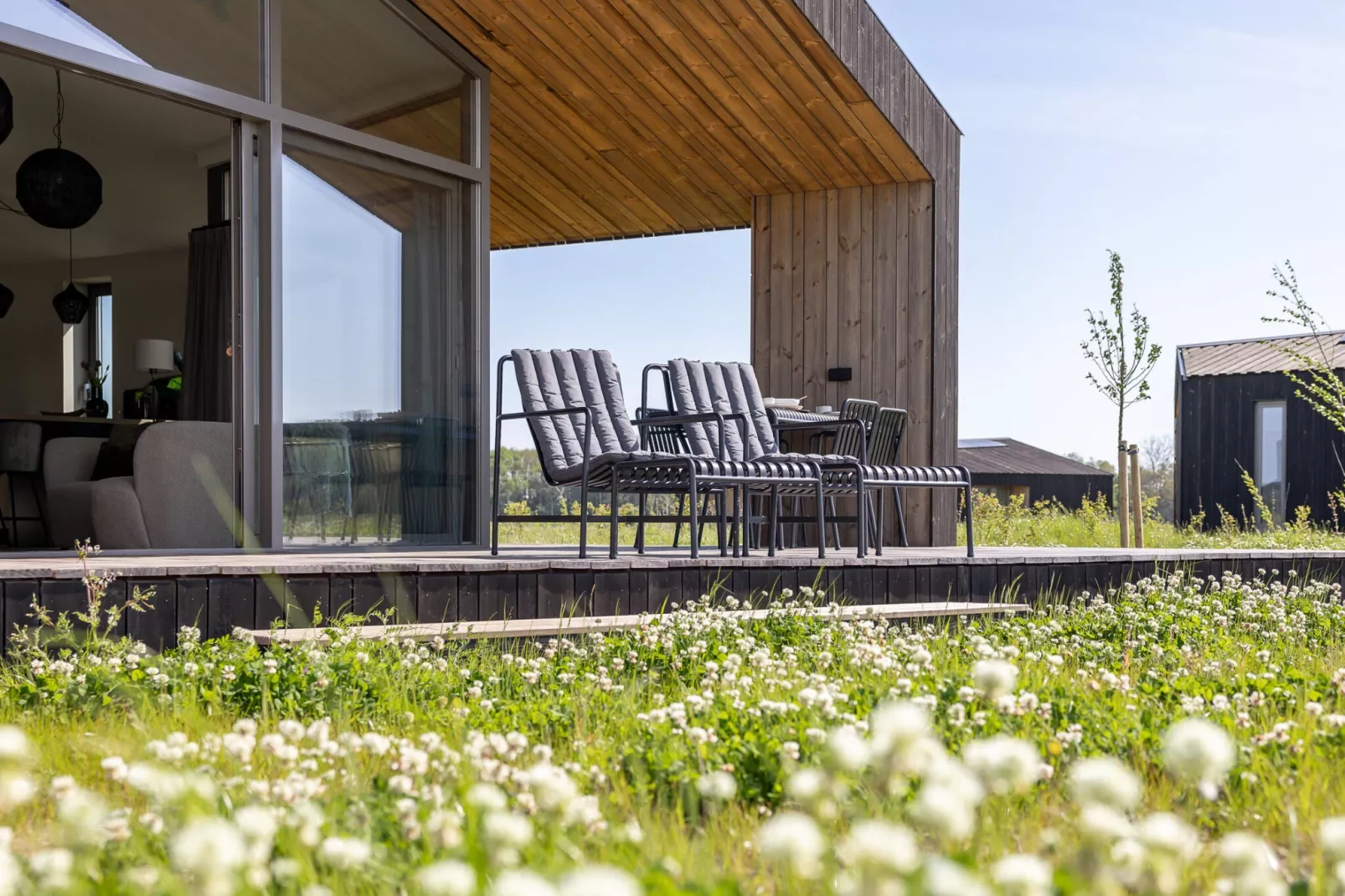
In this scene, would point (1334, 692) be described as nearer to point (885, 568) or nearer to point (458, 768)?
point (458, 768)

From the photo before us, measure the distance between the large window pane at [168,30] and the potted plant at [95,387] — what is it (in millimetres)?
4347

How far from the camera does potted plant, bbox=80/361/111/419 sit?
9.23 metres

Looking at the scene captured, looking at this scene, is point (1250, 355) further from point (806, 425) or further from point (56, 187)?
point (56, 187)

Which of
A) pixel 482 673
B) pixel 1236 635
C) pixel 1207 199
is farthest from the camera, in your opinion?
pixel 1207 199

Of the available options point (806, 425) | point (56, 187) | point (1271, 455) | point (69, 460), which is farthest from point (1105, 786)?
point (1271, 455)

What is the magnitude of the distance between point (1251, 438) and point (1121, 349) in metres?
9.02

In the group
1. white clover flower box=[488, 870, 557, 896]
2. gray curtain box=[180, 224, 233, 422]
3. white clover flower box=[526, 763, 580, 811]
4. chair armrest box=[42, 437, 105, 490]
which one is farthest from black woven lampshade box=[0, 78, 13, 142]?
white clover flower box=[488, 870, 557, 896]

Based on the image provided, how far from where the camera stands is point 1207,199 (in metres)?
25.7

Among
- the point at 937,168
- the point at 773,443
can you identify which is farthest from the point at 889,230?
the point at 773,443

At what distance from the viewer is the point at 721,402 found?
23.1ft

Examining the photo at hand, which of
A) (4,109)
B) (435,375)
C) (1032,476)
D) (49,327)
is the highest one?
(4,109)

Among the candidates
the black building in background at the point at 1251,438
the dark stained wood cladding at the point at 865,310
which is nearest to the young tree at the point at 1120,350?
the dark stained wood cladding at the point at 865,310

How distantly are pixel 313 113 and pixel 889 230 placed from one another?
157 inches

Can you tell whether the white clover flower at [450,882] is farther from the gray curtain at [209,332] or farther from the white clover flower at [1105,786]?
the gray curtain at [209,332]
